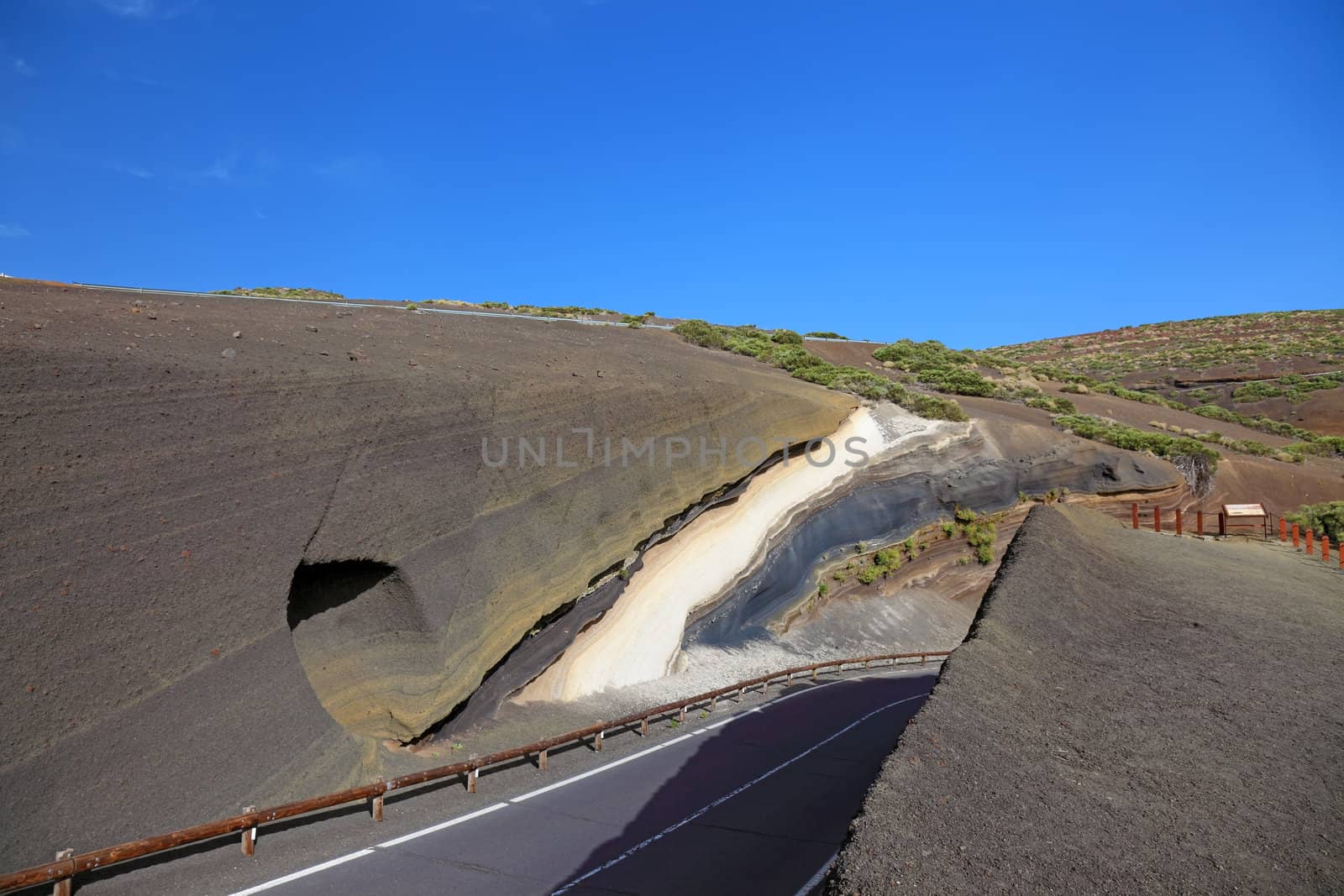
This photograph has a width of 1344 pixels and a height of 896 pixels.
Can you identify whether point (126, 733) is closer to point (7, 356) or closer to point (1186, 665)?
point (7, 356)

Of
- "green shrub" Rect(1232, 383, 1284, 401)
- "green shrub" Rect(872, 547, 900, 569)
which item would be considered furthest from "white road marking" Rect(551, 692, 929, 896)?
"green shrub" Rect(1232, 383, 1284, 401)

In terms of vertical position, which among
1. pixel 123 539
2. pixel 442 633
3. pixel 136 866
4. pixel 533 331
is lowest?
pixel 136 866

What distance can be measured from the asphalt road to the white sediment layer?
101 inches

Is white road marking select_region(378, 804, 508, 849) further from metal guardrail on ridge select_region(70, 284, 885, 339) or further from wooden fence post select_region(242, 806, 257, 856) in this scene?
metal guardrail on ridge select_region(70, 284, 885, 339)

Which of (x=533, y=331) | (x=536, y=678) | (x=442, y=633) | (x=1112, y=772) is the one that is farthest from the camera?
(x=533, y=331)

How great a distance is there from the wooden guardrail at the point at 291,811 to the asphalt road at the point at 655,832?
0.68m

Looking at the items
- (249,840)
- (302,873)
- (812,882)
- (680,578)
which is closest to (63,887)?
(249,840)

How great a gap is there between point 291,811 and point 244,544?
307 centimetres

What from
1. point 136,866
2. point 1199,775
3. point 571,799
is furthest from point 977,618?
point 136,866

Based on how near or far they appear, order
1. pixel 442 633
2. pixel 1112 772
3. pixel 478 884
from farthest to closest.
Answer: pixel 442 633
pixel 478 884
pixel 1112 772

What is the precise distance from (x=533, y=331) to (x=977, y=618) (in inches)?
653

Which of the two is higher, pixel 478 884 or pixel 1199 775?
pixel 1199 775

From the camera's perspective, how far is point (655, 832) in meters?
10.2

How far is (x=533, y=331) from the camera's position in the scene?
25.4 metres
